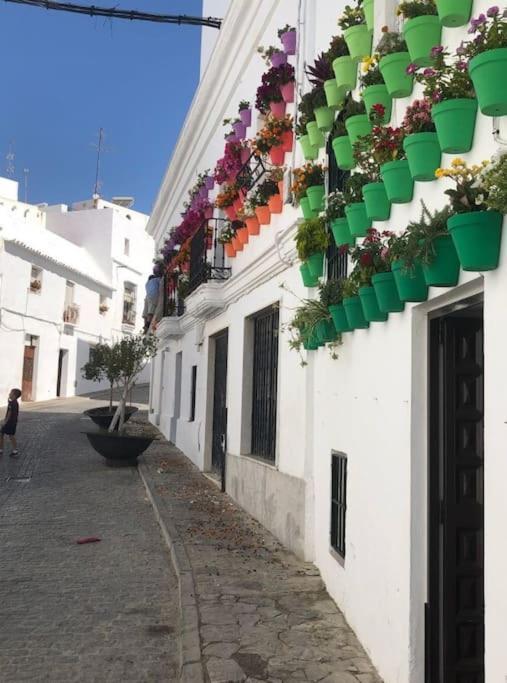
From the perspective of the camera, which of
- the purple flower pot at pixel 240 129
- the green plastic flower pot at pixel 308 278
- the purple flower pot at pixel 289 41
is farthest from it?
the purple flower pot at pixel 240 129

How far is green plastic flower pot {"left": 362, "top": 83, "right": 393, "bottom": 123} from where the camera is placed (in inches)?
151

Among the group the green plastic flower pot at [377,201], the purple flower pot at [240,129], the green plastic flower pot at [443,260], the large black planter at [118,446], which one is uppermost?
the purple flower pot at [240,129]

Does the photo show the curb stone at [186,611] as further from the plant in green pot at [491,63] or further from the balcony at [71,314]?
the balcony at [71,314]

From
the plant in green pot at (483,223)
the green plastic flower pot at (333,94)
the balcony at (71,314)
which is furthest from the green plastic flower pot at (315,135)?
the balcony at (71,314)

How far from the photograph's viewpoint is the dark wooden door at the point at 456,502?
333cm

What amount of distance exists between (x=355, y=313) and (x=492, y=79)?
2.02 meters

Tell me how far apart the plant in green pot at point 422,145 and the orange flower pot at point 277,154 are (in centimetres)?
421

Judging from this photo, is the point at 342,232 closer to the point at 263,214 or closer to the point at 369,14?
the point at 369,14

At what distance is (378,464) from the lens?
12.9ft

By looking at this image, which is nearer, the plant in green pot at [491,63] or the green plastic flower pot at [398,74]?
the plant in green pot at [491,63]

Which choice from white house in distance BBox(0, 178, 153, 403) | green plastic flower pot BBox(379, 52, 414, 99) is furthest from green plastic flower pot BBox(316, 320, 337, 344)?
white house in distance BBox(0, 178, 153, 403)

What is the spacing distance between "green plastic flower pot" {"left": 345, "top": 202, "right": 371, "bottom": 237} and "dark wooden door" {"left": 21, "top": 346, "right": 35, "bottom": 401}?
2467 centimetres

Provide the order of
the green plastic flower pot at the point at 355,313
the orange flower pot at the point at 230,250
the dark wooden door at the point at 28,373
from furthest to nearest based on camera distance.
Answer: the dark wooden door at the point at 28,373
the orange flower pot at the point at 230,250
the green plastic flower pot at the point at 355,313

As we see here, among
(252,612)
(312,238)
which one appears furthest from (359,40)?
(252,612)
